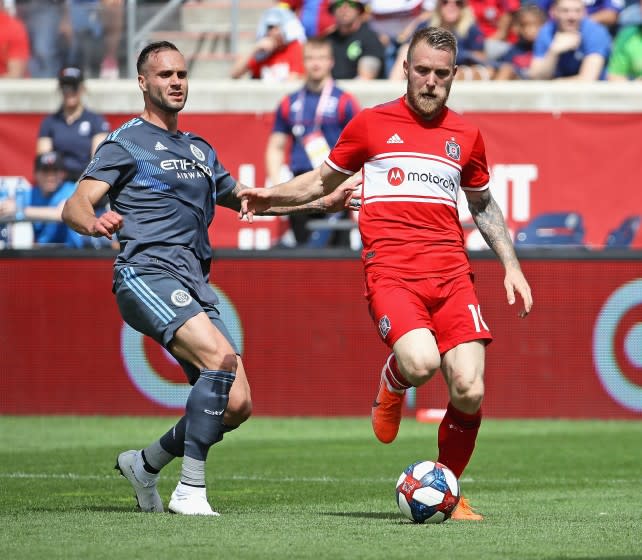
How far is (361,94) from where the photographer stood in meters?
16.1

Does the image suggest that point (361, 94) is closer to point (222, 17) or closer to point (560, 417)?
point (222, 17)

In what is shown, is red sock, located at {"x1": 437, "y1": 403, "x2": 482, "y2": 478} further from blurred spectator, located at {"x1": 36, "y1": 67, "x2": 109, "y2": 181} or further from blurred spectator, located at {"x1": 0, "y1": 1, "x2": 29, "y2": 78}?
blurred spectator, located at {"x1": 0, "y1": 1, "x2": 29, "y2": 78}

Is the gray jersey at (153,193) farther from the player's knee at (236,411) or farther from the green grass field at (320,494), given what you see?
the green grass field at (320,494)

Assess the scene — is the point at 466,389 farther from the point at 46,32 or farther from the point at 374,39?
the point at 46,32

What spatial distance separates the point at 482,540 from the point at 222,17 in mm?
12716

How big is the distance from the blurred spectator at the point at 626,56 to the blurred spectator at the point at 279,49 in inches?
145

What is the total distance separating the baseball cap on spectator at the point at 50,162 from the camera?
15.4m

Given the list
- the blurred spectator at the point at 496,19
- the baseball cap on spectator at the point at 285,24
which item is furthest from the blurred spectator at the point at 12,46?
the blurred spectator at the point at 496,19

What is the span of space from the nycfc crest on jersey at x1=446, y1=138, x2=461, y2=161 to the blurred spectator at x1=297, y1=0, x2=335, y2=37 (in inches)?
377

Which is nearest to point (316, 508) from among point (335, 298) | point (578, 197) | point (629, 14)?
point (335, 298)

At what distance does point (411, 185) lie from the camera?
25.7ft

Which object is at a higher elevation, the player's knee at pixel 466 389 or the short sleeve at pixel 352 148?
the short sleeve at pixel 352 148

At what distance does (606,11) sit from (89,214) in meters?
10.7

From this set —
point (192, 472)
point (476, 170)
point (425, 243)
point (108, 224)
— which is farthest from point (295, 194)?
point (192, 472)
